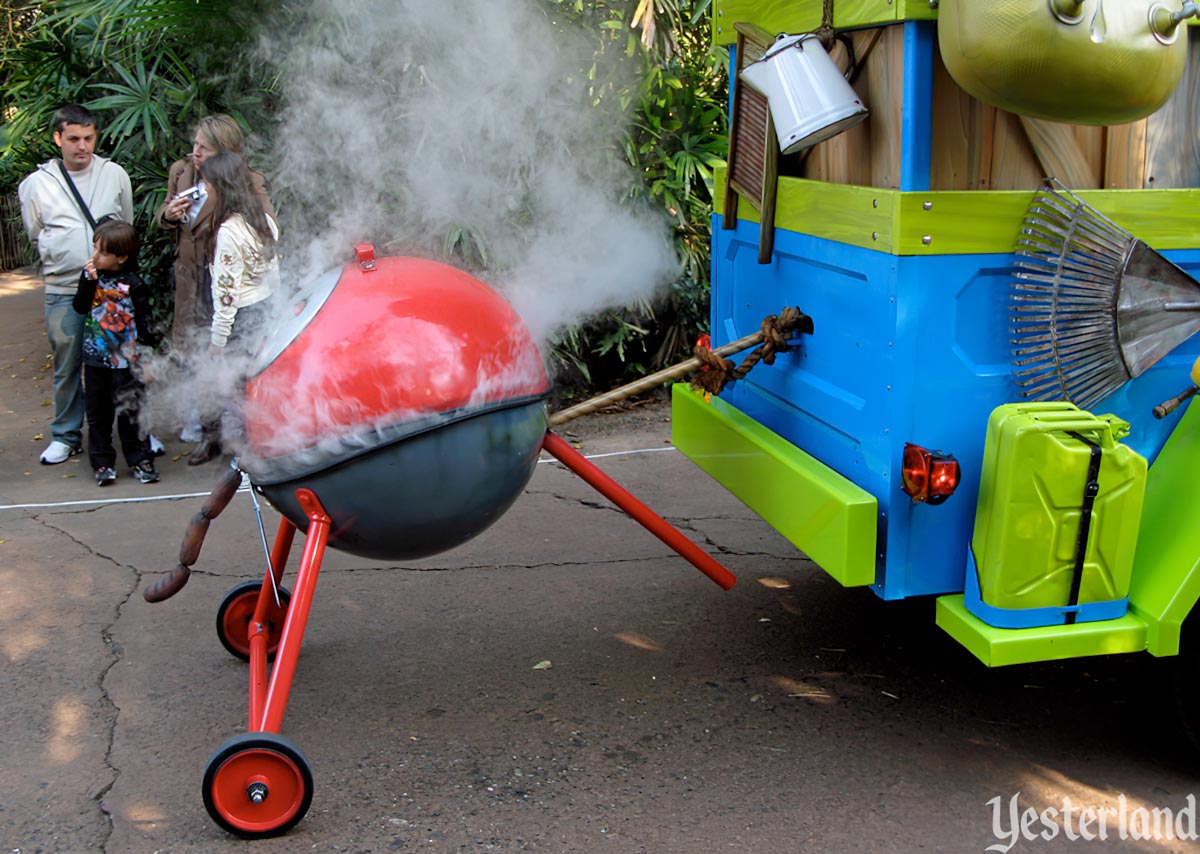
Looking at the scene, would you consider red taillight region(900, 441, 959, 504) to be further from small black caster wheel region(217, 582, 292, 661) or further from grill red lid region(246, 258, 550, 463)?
small black caster wheel region(217, 582, 292, 661)

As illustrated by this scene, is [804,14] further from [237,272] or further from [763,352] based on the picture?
[237,272]

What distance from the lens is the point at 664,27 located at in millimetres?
6621

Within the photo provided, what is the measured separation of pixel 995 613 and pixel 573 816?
1.14m

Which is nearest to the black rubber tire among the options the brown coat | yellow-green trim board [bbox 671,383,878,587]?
yellow-green trim board [bbox 671,383,878,587]

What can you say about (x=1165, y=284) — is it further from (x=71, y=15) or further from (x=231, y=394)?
(x=71, y=15)

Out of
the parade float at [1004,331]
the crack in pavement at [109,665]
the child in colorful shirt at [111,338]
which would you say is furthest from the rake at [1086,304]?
the child in colorful shirt at [111,338]

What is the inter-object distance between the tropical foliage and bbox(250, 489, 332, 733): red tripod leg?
3.34 meters

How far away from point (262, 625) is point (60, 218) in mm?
3409

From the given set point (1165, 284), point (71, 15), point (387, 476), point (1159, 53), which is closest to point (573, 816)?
point (387, 476)

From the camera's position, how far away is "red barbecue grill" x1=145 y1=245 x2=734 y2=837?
2.71 meters

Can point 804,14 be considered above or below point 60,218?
above

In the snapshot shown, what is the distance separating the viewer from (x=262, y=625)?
3.34 meters

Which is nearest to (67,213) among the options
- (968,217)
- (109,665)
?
(109,665)

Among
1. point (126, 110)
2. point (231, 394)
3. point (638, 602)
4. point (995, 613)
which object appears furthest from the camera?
point (126, 110)
